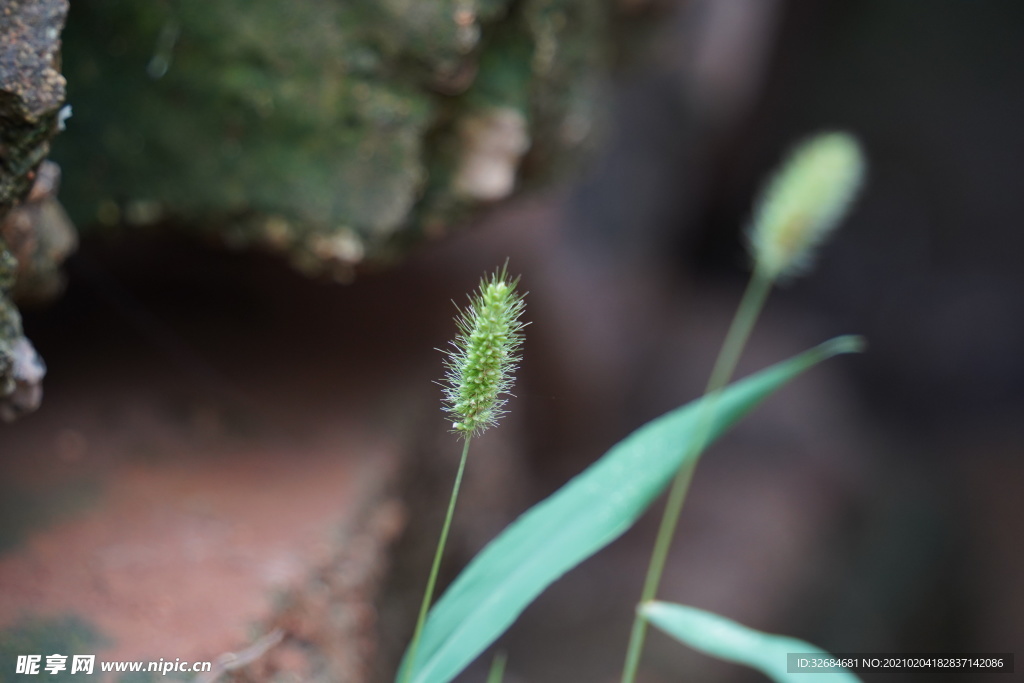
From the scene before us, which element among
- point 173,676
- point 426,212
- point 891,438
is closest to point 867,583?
point 891,438

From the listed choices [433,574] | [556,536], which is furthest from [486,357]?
[556,536]

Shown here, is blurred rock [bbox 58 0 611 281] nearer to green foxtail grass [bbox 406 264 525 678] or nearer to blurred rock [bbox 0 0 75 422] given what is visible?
blurred rock [bbox 0 0 75 422]

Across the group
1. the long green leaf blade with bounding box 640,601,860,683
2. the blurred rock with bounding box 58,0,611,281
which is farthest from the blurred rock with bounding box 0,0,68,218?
the long green leaf blade with bounding box 640,601,860,683

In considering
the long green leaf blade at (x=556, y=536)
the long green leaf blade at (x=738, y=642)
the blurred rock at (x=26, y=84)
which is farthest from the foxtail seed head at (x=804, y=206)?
the blurred rock at (x=26, y=84)

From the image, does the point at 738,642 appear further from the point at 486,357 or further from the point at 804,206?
the point at 804,206

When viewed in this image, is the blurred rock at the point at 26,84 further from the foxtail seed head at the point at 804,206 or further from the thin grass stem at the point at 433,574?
the foxtail seed head at the point at 804,206

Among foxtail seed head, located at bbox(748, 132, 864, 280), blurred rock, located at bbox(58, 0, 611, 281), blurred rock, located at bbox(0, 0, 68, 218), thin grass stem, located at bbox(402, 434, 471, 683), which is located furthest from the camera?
blurred rock, located at bbox(58, 0, 611, 281)

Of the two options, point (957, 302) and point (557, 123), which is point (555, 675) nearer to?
point (557, 123)
